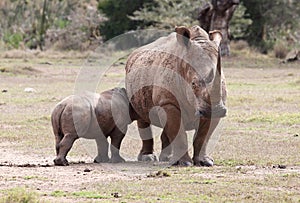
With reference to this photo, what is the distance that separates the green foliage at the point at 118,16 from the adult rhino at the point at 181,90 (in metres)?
27.2

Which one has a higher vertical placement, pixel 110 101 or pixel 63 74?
pixel 110 101

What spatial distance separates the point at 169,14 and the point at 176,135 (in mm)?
25240

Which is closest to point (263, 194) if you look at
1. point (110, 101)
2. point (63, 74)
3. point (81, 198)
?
point (81, 198)

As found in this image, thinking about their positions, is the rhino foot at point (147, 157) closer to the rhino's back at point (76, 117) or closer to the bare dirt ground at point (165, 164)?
the bare dirt ground at point (165, 164)

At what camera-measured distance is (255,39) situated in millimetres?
39781

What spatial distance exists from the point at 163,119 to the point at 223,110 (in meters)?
1.05

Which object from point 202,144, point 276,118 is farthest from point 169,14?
point 202,144

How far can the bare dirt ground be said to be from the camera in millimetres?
8570

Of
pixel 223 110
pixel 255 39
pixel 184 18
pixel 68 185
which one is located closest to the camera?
pixel 68 185

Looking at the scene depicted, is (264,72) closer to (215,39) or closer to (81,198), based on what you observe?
(215,39)

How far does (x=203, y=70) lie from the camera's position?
33.9 feet

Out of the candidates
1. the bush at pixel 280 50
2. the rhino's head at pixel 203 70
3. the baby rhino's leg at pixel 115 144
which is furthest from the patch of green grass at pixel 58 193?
the bush at pixel 280 50

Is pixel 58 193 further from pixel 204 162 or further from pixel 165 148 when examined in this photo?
pixel 165 148

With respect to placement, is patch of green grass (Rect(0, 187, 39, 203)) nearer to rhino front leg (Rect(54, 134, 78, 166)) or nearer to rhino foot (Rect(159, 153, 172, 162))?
rhino front leg (Rect(54, 134, 78, 166))
